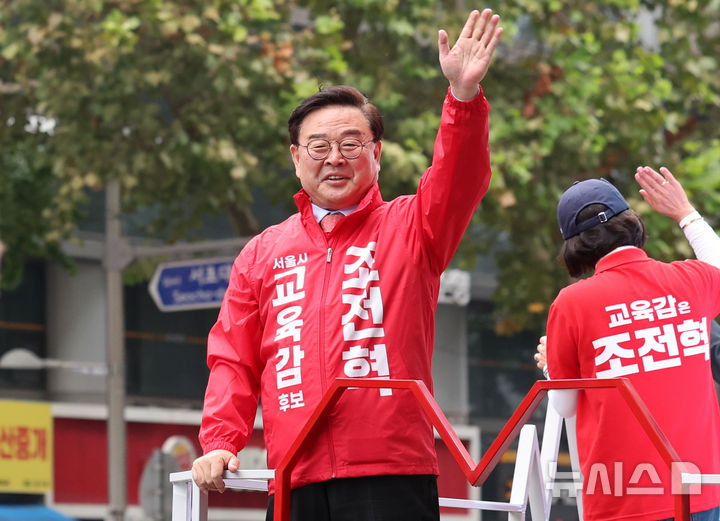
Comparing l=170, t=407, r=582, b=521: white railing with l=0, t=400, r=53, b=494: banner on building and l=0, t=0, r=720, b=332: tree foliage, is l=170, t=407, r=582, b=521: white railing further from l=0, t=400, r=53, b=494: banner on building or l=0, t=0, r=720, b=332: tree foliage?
l=0, t=400, r=53, b=494: banner on building

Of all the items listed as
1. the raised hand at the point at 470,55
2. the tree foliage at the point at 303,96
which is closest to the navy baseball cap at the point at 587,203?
the raised hand at the point at 470,55

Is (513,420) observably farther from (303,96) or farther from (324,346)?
(303,96)

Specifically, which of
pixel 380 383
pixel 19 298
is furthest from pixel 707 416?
pixel 19 298

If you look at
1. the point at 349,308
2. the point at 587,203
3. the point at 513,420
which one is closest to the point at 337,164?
the point at 349,308

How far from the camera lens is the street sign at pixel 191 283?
10727mm

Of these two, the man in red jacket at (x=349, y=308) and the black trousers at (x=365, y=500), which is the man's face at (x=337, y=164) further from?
the black trousers at (x=365, y=500)

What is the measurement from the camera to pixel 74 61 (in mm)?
10219

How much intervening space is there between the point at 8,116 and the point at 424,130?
334 cm

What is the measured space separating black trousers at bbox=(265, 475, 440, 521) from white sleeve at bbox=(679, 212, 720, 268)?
3.33ft

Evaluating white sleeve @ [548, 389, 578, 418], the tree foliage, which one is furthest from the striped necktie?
the tree foliage

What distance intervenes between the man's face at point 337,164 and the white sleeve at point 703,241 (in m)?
0.88

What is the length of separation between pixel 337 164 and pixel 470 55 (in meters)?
0.45

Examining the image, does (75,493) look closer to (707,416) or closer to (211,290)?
(211,290)

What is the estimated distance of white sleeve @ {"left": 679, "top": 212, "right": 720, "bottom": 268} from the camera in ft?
12.1
